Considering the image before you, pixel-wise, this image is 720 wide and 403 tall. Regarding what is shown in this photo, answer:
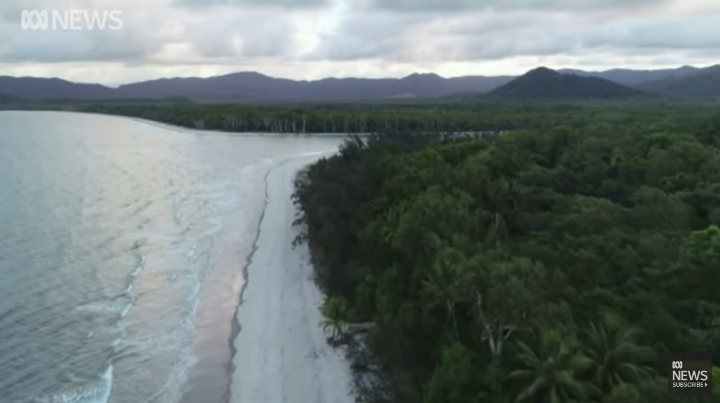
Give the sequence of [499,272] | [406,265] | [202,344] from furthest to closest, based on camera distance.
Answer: [202,344], [406,265], [499,272]

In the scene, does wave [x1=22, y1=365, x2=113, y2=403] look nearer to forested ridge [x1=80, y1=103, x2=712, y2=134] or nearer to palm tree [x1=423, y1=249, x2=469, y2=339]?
palm tree [x1=423, y1=249, x2=469, y2=339]

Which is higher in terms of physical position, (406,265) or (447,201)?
(447,201)

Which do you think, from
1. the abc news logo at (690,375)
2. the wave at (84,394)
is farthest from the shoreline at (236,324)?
the abc news logo at (690,375)

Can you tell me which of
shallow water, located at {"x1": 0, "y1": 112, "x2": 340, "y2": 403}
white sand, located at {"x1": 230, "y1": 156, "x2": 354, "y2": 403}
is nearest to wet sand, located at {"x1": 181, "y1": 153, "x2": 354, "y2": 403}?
white sand, located at {"x1": 230, "y1": 156, "x2": 354, "y2": 403}

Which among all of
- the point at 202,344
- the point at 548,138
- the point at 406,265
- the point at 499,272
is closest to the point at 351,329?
the point at 406,265

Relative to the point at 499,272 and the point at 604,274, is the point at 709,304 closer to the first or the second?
the point at 604,274

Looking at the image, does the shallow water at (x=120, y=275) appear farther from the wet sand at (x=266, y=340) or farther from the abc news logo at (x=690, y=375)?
the abc news logo at (x=690, y=375)

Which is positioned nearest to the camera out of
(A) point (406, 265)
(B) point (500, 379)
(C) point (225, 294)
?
(B) point (500, 379)
